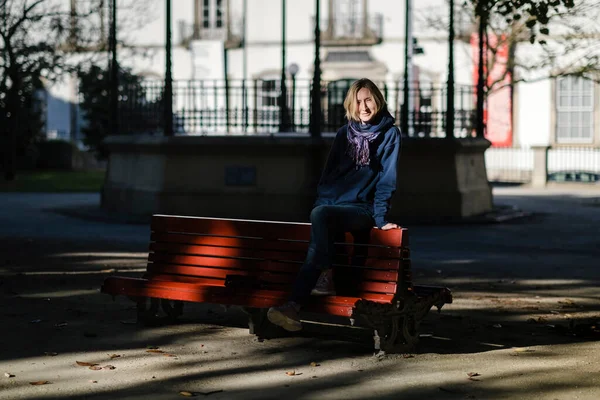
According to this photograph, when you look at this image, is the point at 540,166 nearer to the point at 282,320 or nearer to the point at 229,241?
the point at 229,241

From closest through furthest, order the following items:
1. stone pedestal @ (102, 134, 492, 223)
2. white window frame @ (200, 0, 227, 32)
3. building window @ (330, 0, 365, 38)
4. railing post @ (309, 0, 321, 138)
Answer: stone pedestal @ (102, 134, 492, 223) < railing post @ (309, 0, 321, 138) < building window @ (330, 0, 365, 38) < white window frame @ (200, 0, 227, 32)

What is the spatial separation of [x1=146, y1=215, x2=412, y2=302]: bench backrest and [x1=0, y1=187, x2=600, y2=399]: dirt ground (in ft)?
1.36

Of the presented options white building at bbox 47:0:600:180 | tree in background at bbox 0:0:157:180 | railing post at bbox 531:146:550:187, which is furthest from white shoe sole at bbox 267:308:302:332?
white building at bbox 47:0:600:180

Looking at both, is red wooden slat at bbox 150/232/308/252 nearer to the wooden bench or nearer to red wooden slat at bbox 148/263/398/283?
the wooden bench

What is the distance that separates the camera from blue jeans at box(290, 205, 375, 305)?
677 cm

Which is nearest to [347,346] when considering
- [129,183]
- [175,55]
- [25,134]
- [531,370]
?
[531,370]

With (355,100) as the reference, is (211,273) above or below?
below

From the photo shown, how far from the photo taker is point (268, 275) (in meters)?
7.24

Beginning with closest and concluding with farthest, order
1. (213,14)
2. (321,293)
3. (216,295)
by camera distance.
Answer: (321,293) → (216,295) → (213,14)

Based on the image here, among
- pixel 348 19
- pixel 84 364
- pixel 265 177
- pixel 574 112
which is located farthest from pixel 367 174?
pixel 348 19

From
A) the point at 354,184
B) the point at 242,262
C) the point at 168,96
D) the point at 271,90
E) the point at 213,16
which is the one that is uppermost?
the point at 213,16

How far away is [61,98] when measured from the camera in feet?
155

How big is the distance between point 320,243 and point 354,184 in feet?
1.62

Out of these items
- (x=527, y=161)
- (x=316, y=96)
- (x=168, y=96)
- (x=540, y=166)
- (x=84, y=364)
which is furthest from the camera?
(x=527, y=161)
